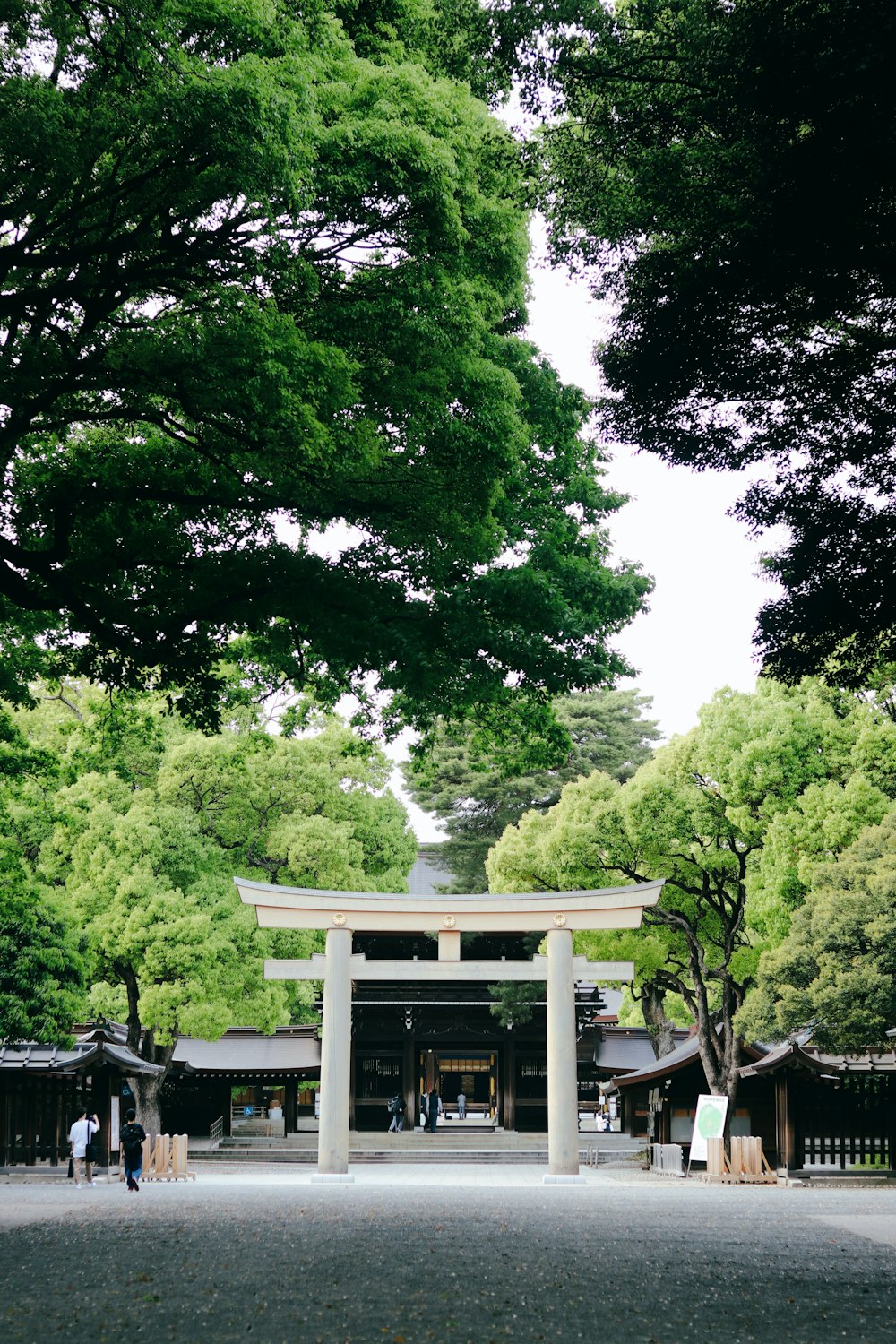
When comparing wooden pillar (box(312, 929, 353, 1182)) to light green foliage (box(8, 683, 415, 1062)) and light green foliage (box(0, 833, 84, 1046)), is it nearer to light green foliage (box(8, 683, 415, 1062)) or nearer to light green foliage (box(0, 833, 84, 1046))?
light green foliage (box(8, 683, 415, 1062))

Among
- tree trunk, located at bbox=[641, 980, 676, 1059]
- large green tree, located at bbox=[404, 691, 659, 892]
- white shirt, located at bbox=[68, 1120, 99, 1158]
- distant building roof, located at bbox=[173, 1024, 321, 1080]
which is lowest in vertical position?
white shirt, located at bbox=[68, 1120, 99, 1158]

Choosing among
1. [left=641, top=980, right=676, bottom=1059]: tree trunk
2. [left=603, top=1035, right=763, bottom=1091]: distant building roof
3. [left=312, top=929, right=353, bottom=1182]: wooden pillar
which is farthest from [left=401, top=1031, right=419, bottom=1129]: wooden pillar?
[left=312, top=929, right=353, bottom=1182]: wooden pillar

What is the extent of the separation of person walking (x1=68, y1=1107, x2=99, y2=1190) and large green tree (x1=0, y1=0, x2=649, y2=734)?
10.8 metres

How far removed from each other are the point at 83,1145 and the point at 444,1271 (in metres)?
12.9

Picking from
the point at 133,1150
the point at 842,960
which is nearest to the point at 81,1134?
the point at 133,1150

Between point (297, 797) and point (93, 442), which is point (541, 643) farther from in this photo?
point (297, 797)

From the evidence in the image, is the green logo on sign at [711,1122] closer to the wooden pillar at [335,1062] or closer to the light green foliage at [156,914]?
the wooden pillar at [335,1062]

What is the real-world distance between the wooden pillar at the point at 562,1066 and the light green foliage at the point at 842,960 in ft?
11.4

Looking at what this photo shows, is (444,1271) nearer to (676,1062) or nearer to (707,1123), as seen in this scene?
(707,1123)

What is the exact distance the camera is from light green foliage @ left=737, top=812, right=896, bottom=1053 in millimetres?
18688

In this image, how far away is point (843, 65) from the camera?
270 inches

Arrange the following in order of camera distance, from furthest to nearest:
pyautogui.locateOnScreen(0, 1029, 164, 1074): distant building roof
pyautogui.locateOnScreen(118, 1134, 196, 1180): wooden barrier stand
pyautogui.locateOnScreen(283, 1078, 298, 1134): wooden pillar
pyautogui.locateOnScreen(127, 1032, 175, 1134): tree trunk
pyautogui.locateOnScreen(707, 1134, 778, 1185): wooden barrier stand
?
pyautogui.locateOnScreen(283, 1078, 298, 1134): wooden pillar → pyautogui.locateOnScreen(127, 1032, 175, 1134): tree trunk → pyautogui.locateOnScreen(0, 1029, 164, 1074): distant building roof → pyautogui.locateOnScreen(707, 1134, 778, 1185): wooden barrier stand → pyautogui.locateOnScreen(118, 1134, 196, 1180): wooden barrier stand

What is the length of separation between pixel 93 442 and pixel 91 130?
4.76 metres

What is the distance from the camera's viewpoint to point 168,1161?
69.2 feet
